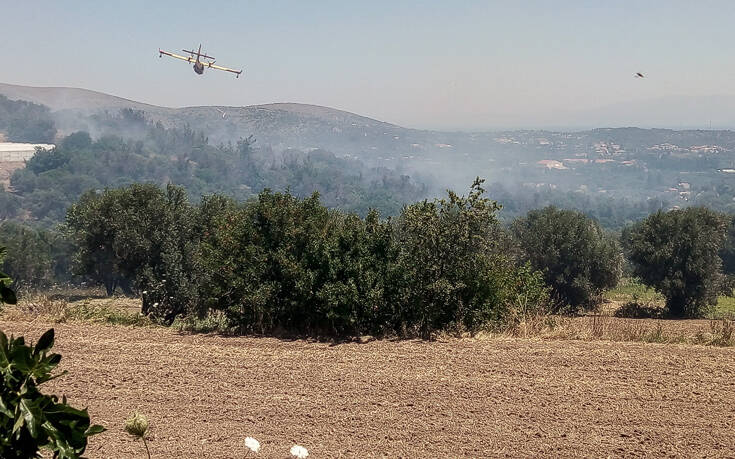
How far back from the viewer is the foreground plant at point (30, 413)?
269cm

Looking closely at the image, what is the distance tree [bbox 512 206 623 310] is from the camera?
40.6m

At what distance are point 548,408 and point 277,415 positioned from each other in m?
3.92

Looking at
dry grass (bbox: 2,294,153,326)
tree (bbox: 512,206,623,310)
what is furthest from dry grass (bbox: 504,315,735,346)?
tree (bbox: 512,206,623,310)

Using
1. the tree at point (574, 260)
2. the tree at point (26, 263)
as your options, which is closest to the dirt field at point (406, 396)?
the tree at point (574, 260)

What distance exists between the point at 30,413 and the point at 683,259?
1606 inches

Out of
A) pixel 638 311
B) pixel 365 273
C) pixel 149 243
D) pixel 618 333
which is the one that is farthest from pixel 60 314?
pixel 638 311

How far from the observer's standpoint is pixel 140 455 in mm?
7719

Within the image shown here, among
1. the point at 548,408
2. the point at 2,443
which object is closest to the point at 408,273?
the point at 548,408

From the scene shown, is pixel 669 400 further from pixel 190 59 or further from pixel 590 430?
pixel 190 59

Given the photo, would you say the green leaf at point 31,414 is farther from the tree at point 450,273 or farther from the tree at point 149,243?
the tree at point 149,243

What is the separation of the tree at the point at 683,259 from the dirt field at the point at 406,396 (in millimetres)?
28260

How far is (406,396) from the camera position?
31.7 feet

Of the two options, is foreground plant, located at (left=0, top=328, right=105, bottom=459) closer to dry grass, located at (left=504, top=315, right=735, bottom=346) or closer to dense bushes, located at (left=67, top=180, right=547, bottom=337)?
dense bushes, located at (left=67, top=180, right=547, bottom=337)

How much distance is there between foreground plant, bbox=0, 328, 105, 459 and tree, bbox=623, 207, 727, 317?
3922 centimetres
